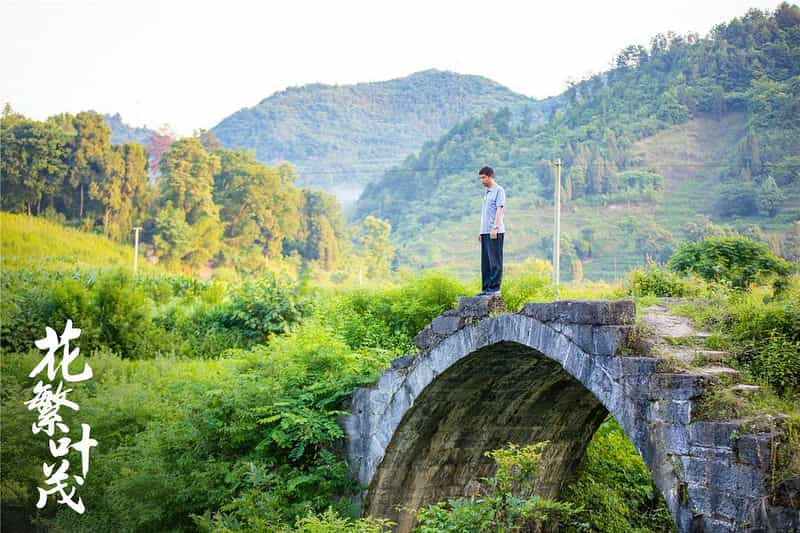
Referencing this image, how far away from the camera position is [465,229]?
44188 mm

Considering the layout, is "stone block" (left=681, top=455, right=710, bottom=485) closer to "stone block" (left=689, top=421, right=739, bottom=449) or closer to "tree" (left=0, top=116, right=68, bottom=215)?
"stone block" (left=689, top=421, right=739, bottom=449)

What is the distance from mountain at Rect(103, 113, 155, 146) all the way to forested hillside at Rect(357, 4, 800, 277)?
4422 cm

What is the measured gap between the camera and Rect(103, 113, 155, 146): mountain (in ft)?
277

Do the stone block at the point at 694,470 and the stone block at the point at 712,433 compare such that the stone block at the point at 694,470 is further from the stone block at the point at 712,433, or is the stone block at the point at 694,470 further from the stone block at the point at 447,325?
the stone block at the point at 447,325

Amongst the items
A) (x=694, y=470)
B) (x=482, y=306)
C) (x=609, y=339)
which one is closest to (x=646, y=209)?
(x=482, y=306)

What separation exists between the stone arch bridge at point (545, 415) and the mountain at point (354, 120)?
66815 mm

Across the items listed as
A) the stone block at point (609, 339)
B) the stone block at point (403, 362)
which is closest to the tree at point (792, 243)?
the stone block at point (403, 362)

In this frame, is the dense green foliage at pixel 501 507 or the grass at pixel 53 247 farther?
the grass at pixel 53 247

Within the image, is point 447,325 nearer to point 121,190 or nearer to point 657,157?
point 657,157

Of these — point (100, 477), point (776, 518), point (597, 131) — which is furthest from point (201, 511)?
point (597, 131)

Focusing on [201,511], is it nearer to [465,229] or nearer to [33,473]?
[33,473]

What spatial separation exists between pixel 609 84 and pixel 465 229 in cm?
941

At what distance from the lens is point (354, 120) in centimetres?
8844

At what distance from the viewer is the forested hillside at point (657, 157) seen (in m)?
31.0
